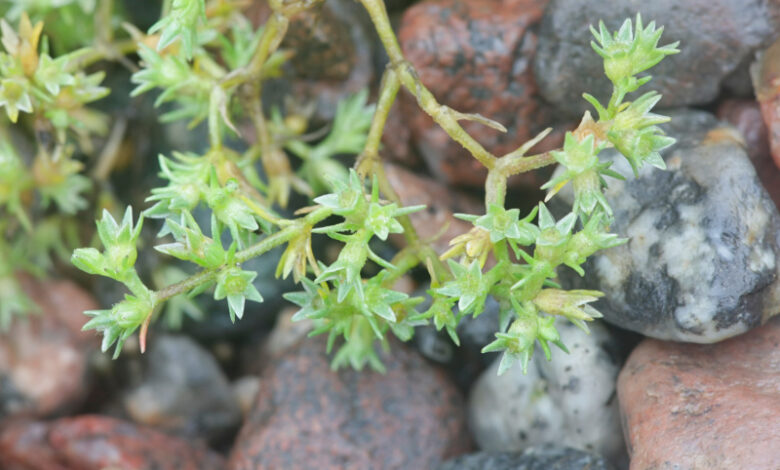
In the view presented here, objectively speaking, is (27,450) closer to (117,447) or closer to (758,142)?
(117,447)

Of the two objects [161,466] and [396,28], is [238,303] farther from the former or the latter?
[396,28]

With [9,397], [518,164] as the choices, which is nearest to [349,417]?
[518,164]

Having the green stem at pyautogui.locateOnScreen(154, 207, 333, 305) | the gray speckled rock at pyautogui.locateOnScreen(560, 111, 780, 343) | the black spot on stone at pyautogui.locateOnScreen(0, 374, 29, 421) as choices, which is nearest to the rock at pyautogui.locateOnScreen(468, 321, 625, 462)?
the gray speckled rock at pyautogui.locateOnScreen(560, 111, 780, 343)

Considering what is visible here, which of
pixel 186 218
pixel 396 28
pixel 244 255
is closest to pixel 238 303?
pixel 244 255

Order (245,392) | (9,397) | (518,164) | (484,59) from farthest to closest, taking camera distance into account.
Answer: (245,392) < (9,397) < (484,59) < (518,164)

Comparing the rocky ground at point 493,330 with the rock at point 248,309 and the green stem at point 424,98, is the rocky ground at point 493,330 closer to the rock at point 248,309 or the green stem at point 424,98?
the rock at point 248,309

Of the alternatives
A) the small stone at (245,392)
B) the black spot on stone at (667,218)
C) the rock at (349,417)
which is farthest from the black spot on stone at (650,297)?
the small stone at (245,392)

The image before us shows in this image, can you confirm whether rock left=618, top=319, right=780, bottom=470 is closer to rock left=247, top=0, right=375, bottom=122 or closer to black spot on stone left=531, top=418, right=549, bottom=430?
black spot on stone left=531, top=418, right=549, bottom=430
